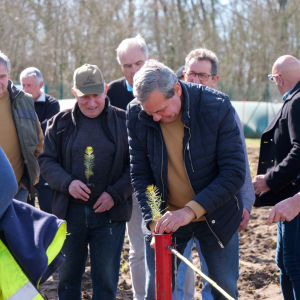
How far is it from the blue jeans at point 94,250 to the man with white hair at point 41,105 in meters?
1.93

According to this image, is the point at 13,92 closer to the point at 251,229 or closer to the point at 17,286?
the point at 17,286

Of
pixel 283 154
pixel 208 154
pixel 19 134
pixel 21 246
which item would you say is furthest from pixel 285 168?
pixel 19 134

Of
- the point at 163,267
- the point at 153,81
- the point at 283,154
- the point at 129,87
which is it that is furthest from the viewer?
the point at 129,87

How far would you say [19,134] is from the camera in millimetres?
3561

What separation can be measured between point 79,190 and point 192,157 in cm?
94

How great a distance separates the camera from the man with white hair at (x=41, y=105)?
4930mm

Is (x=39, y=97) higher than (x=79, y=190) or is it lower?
higher

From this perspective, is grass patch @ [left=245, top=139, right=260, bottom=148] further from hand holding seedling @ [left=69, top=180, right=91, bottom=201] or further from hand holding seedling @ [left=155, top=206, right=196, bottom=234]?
hand holding seedling @ [left=155, top=206, right=196, bottom=234]

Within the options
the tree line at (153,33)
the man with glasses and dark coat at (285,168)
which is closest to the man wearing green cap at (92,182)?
the man with glasses and dark coat at (285,168)

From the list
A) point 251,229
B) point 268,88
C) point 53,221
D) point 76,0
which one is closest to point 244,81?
point 268,88

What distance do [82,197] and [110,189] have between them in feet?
0.75

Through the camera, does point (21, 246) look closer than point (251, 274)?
Yes

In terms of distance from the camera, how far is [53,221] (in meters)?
1.73

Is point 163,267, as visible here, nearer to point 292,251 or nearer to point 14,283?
point 14,283
